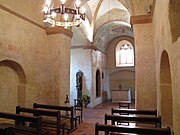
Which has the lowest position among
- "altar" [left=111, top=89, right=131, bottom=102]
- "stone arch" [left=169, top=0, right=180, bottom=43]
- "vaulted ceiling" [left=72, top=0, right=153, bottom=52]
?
"altar" [left=111, top=89, right=131, bottom=102]

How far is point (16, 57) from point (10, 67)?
0.49m

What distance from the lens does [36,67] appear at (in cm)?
682

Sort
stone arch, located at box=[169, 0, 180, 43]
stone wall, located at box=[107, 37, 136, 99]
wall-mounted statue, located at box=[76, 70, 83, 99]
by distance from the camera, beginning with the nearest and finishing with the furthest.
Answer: stone arch, located at box=[169, 0, 180, 43] < wall-mounted statue, located at box=[76, 70, 83, 99] < stone wall, located at box=[107, 37, 136, 99]

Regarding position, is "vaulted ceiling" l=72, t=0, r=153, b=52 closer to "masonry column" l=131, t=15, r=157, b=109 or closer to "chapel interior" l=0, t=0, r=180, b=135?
"chapel interior" l=0, t=0, r=180, b=135

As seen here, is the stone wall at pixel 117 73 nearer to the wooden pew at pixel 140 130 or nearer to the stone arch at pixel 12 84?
the stone arch at pixel 12 84

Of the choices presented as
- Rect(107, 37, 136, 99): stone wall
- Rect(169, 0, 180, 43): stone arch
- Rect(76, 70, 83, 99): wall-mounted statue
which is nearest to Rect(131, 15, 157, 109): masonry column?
Rect(169, 0, 180, 43): stone arch

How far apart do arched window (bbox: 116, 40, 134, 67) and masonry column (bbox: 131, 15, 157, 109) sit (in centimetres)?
998

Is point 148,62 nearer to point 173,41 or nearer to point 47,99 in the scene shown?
point 173,41

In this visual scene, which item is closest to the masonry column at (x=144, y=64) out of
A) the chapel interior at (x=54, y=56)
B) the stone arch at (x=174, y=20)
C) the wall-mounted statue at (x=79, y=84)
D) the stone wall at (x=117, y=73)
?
the chapel interior at (x=54, y=56)

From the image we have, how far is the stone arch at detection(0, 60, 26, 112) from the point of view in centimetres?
564

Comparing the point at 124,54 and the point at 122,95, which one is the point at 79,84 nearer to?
the point at 122,95

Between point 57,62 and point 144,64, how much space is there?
348 cm

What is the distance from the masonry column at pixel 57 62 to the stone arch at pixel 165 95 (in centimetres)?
409

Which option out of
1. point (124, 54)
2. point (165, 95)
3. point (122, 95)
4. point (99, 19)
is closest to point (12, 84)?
point (165, 95)
